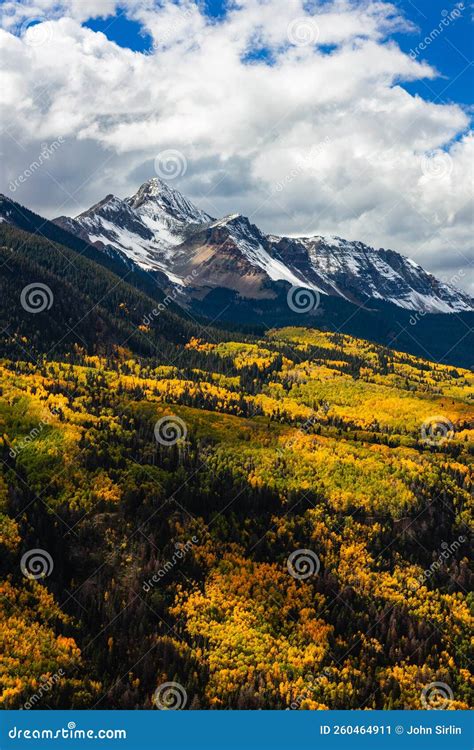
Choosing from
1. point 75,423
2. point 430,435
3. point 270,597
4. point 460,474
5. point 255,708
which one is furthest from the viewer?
point 430,435

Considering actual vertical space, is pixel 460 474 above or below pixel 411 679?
above

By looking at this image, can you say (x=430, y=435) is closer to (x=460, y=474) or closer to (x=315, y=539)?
(x=460, y=474)

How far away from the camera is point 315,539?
6412 centimetres

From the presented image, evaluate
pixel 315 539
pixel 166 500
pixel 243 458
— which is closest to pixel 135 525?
pixel 166 500

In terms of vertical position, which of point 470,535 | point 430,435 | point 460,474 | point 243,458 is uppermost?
point 430,435

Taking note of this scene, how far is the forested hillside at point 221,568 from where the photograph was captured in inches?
1704

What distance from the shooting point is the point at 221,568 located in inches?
2247

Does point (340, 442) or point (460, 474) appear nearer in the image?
point (460, 474)

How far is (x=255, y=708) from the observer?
41.2 metres

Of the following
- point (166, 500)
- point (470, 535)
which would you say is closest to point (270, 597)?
point (166, 500)

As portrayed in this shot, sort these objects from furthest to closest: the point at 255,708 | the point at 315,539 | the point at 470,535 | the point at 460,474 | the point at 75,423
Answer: the point at 460,474 < the point at 75,423 < the point at 470,535 < the point at 315,539 < the point at 255,708

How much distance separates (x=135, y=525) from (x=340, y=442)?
51540mm

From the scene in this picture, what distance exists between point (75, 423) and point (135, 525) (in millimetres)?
28478

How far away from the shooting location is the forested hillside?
43281mm
